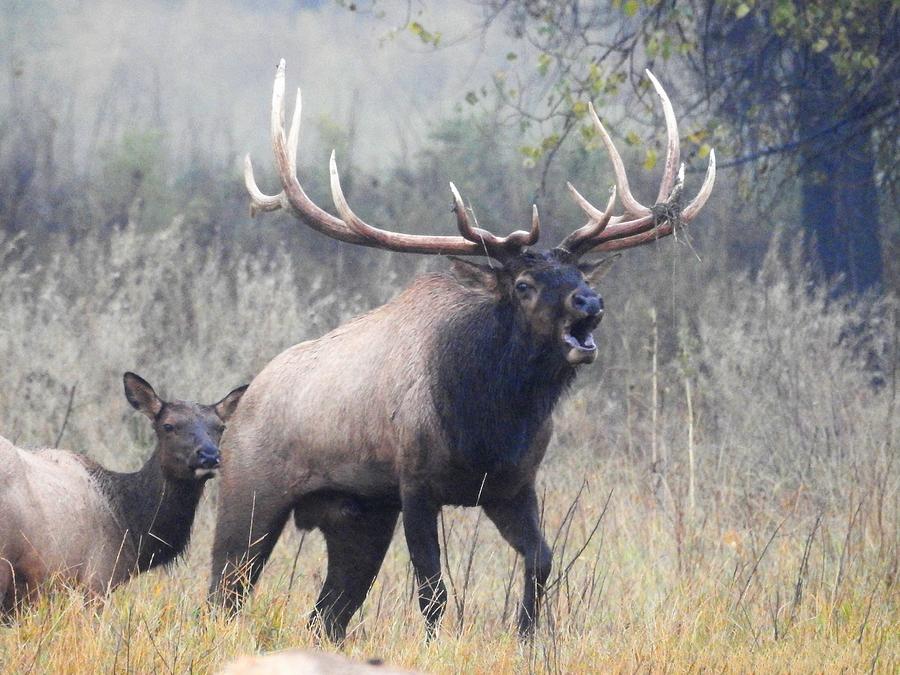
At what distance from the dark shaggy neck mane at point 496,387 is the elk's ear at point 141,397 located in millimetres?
1834

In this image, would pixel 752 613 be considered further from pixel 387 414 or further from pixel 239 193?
pixel 239 193

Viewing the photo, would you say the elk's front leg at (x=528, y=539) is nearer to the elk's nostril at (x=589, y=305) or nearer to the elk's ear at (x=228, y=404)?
the elk's nostril at (x=589, y=305)

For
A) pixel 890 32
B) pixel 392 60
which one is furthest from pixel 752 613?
pixel 392 60

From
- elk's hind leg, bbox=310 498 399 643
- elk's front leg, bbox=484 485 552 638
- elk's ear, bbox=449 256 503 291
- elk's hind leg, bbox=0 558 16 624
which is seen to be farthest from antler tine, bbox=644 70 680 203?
elk's hind leg, bbox=0 558 16 624

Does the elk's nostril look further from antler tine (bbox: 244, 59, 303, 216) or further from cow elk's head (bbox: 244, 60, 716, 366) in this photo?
antler tine (bbox: 244, 59, 303, 216)

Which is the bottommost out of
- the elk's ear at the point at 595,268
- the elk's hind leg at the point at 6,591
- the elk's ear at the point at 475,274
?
the elk's hind leg at the point at 6,591

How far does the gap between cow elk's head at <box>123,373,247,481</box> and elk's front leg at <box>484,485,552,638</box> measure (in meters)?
1.44

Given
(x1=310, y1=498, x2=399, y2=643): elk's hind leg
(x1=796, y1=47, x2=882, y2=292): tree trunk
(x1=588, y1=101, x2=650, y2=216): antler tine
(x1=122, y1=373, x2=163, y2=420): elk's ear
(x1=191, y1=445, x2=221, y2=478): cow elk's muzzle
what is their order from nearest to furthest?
(x1=588, y1=101, x2=650, y2=216): antler tine → (x1=310, y1=498, x2=399, y2=643): elk's hind leg → (x1=191, y1=445, x2=221, y2=478): cow elk's muzzle → (x1=122, y1=373, x2=163, y2=420): elk's ear → (x1=796, y1=47, x2=882, y2=292): tree trunk

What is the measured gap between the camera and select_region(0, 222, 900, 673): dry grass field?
4473 millimetres

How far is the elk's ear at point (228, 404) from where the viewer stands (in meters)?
6.66

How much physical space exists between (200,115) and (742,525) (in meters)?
16.0

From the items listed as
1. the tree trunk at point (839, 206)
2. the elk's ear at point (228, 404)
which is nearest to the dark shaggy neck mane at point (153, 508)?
the elk's ear at point (228, 404)

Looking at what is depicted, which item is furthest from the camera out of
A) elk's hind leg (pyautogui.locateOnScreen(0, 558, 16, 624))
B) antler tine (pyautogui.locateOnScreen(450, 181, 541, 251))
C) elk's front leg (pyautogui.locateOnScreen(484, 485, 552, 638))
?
antler tine (pyautogui.locateOnScreen(450, 181, 541, 251))

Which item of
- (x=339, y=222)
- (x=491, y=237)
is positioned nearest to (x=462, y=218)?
(x=491, y=237)
